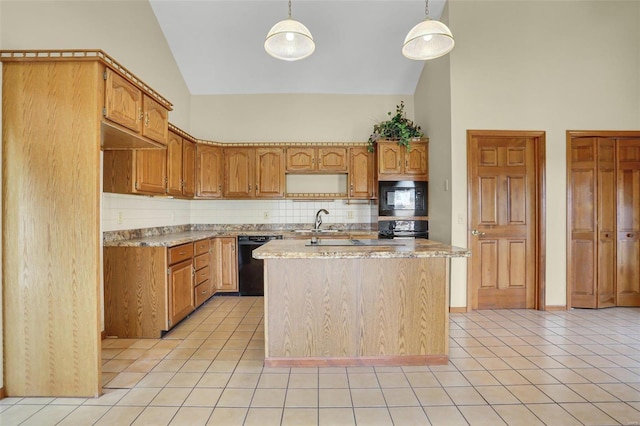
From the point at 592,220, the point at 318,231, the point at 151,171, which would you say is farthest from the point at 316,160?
the point at 592,220

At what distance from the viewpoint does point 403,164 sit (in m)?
4.30

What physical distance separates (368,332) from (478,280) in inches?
81.1

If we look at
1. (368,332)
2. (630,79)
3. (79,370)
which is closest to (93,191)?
(79,370)

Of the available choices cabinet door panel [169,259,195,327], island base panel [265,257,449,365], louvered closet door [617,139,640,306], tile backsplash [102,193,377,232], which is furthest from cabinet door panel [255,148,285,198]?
louvered closet door [617,139,640,306]

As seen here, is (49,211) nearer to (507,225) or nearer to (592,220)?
(507,225)

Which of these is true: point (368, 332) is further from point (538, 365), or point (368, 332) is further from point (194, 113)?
point (194, 113)

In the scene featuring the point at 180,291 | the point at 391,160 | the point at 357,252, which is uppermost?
the point at 391,160

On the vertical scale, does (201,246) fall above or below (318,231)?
below

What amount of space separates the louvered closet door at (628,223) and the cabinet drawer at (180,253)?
5095 millimetres

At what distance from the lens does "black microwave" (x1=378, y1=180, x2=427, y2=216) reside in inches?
169

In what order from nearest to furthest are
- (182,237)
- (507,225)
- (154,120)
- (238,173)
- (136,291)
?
(154,120)
(136,291)
(182,237)
(507,225)
(238,173)

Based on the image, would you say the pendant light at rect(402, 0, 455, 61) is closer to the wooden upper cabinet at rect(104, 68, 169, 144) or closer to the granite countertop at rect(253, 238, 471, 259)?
the granite countertop at rect(253, 238, 471, 259)

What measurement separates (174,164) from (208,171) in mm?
758

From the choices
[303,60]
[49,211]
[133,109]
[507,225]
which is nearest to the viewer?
[49,211]
